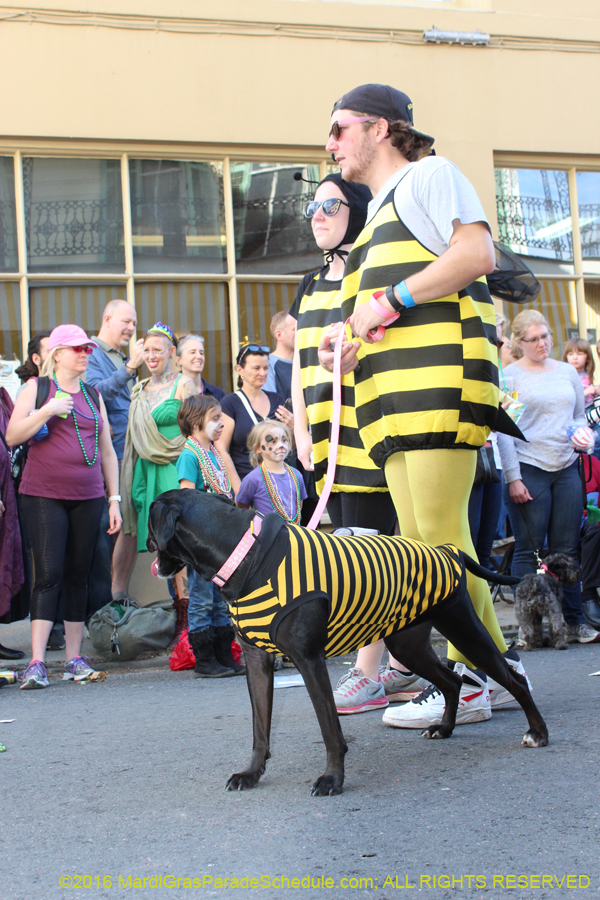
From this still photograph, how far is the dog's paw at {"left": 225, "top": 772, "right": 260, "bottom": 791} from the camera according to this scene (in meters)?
2.93

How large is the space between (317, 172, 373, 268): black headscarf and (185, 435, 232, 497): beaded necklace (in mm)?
2070

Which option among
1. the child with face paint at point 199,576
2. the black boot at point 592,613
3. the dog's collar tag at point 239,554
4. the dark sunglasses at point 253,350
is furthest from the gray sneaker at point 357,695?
the dark sunglasses at point 253,350

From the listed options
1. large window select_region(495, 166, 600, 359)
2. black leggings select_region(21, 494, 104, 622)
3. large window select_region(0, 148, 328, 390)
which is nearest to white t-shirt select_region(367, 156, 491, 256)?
black leggings select_region(21, 494, 104, 622)

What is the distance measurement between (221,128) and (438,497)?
270 inches

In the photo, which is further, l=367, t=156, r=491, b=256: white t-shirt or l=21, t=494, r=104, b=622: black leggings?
l=21, t=494, r=104, b=622: black leggings

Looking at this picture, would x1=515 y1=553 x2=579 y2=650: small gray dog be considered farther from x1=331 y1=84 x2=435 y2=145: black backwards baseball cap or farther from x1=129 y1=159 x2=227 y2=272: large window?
x1=129 y1=159 x2=227 y2=272: large window

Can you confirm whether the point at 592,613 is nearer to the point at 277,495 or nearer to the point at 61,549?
the point at 277,495

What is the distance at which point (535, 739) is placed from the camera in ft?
10.6

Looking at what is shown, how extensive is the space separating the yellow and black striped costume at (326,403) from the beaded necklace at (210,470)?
169 centimetres

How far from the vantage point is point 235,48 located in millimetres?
9055

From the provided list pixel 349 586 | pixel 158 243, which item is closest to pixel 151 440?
pixel 158 243

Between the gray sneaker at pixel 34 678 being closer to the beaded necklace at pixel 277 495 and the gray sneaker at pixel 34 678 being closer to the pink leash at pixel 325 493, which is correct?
the beaded necklace at pixel 277 495

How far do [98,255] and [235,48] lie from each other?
2.54m

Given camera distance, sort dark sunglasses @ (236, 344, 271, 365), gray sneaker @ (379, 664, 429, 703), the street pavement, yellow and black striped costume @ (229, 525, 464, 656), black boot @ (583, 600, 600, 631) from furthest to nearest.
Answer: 1. dark sunglasses @ (236, 344, 271, 365)
2. black boot @ (583, 600, 600, 631)
3. gray sneaker @ (379, 664, 429, 703)
4. yellow and black striped costume @ (229, 525, 464, 656)
5. the street pavement
